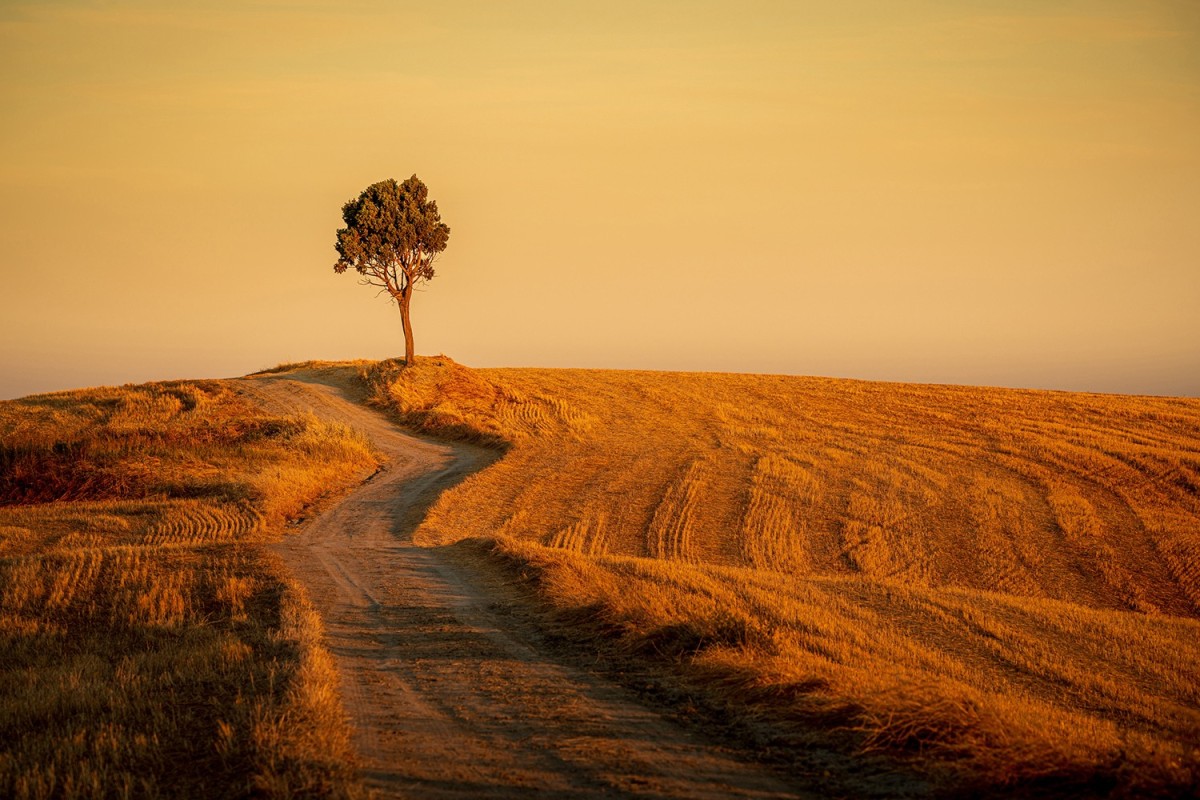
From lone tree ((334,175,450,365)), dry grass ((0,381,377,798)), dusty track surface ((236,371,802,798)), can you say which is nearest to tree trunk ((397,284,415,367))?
Result: lone tree ((334,175,450,365))

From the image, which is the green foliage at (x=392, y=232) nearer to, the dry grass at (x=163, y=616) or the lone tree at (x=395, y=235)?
the lone tree at (x=395, y=235)

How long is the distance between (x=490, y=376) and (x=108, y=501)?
29.5 m

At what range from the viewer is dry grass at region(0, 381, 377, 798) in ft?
26.9

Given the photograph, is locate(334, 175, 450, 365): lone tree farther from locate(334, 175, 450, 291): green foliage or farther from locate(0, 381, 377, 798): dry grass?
locate(0, 381, 377, 798): dry grass

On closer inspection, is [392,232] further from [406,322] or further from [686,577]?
[686,577]

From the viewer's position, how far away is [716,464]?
33.6m

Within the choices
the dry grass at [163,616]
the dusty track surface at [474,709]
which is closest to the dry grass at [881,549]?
the dusty track surface at [474,709]

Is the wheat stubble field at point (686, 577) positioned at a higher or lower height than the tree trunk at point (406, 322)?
lower

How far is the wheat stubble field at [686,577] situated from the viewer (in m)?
8.30

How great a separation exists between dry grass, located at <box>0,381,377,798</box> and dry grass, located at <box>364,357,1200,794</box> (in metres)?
4.09

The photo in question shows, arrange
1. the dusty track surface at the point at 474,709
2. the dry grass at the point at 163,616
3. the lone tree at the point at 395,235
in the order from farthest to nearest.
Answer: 1. the lone tree at the point at 395,235
2. the dry grass at the point at 163,616
3. the dusty track surface at the point at 474,709

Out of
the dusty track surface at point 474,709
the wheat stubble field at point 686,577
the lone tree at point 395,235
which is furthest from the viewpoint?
the lone tree at point 395,235

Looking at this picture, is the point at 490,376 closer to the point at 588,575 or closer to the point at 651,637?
the point at 588,575

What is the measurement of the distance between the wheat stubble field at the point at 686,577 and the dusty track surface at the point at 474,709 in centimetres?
43
